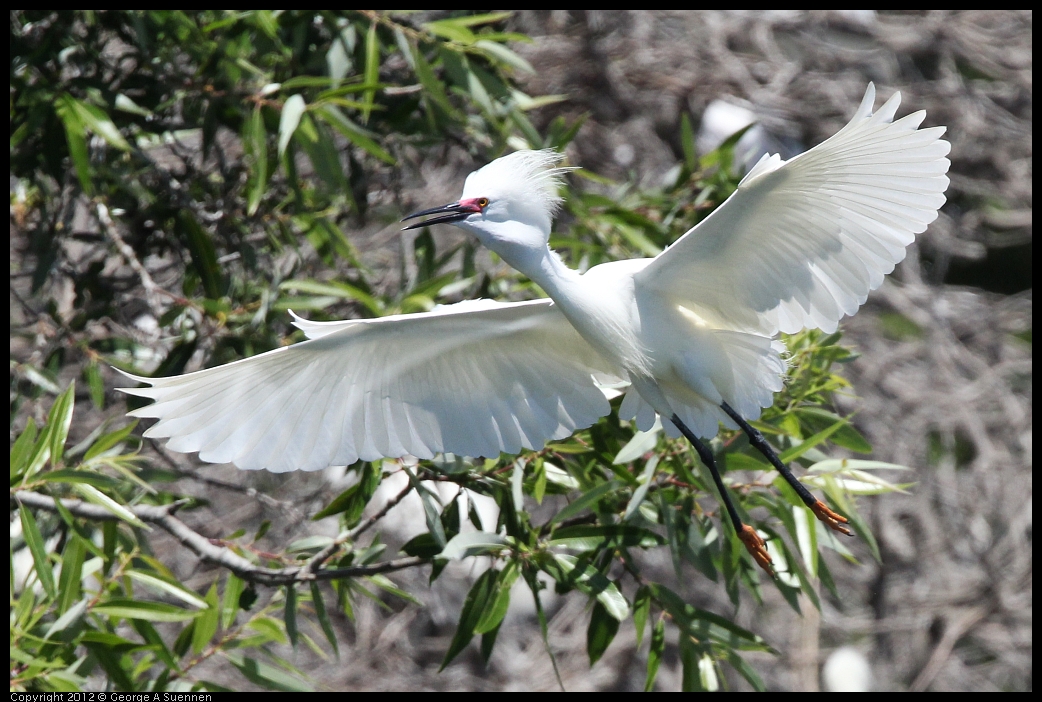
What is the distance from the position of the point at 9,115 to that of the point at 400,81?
963 millimetres

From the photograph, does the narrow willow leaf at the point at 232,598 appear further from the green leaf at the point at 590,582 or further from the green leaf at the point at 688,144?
the green leaf at the point at 688,144

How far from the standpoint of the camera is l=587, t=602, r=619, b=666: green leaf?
1.75 metres

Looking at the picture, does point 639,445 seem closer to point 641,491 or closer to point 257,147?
point 641,491

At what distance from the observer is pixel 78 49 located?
2205 mm

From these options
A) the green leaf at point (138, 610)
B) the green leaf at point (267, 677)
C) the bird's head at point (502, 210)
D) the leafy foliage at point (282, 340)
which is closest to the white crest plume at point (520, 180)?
the bird's head at point (502, 210)

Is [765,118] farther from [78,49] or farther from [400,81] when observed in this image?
[78,49]

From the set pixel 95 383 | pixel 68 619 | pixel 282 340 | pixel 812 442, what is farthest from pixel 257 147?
pixel 812 442

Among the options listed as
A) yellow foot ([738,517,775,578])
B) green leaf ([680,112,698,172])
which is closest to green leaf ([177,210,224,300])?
green leaf ([680,112,698,172])

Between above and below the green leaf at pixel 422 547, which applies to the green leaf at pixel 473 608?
below

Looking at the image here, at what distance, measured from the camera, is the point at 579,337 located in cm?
183

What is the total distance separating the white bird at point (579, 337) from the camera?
4.92ft

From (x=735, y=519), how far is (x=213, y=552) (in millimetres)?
930

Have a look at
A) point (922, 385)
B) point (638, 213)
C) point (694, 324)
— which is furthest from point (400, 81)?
point (922, 385)

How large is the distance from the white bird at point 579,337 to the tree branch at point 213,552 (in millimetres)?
188
